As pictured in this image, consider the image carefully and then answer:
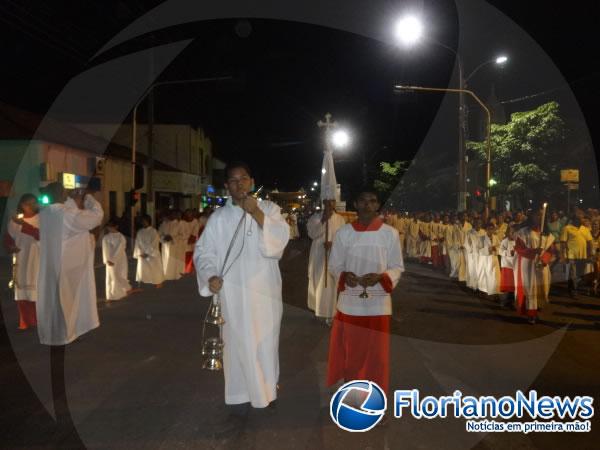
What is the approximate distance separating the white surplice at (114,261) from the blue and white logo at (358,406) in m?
7.33

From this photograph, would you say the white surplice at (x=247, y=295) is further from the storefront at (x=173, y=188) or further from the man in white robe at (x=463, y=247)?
the storefront at (x=173, y=188)

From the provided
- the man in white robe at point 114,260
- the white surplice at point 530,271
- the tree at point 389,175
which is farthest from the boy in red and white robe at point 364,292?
the tree at point 389,175

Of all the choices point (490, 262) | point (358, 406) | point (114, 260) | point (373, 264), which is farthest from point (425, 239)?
point (358, 406)

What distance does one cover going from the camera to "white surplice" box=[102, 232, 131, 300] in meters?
11.3

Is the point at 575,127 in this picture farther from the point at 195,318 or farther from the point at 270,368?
the point at 270,368

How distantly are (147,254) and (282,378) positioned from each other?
738 cm

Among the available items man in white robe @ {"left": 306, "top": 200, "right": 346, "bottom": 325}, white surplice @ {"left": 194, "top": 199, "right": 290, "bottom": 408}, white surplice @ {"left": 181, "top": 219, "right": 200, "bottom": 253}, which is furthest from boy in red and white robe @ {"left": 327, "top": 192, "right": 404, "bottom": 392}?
white surplice @ {"left": 181, "top": 219, "right": 200, "bottom": 253}

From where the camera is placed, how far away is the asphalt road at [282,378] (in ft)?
15.1

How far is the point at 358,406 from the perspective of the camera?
4969mm

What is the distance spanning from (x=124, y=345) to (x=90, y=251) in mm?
1527

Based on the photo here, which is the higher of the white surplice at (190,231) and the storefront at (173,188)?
the storefront at (173,188)

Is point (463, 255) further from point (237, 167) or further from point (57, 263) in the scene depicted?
point (237, 167)

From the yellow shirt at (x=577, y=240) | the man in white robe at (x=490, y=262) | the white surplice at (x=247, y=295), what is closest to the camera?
the white surplice at (x=247, y=295)

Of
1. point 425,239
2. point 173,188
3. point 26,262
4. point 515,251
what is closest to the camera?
point 26,262
